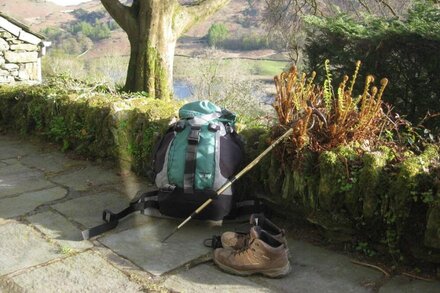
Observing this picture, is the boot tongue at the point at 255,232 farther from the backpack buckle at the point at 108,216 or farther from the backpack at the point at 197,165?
the backpack buckle at the point at 108,216

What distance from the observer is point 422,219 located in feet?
8.13

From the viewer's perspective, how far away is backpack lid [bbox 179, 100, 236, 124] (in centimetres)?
326

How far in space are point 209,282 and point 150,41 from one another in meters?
4.39

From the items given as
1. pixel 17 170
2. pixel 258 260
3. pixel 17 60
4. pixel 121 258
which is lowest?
pixel 17 170

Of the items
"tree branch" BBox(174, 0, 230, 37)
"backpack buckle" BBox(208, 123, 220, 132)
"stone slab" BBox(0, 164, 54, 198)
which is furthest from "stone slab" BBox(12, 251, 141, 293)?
"tree branch" BBox(174, 0, 230, 37)

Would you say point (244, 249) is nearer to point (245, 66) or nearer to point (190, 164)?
point (190, 164)

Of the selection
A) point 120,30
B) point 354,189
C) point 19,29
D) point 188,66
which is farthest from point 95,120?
point 120,30

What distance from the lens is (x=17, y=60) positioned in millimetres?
9930

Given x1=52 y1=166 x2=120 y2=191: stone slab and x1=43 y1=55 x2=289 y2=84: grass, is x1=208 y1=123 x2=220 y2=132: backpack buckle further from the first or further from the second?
x1=43 y1=55 x2=289 y2=84: grass

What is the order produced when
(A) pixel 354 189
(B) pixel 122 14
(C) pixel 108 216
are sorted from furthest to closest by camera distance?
1. (B) pixel 122 14
2. (C) pixel 108 216
3. (A) pixel 354 189

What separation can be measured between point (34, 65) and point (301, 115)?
9259 millimetres

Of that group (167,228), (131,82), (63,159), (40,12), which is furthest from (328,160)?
(40,12)

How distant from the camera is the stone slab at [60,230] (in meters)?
2.84

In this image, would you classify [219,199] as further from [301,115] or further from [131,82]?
[131,82]
